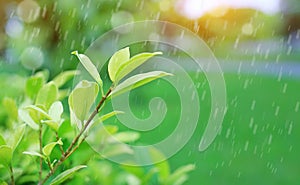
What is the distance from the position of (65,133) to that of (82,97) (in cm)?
31

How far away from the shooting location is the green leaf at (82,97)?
69 centimetres

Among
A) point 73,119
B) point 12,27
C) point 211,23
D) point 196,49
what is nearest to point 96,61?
point 12,27

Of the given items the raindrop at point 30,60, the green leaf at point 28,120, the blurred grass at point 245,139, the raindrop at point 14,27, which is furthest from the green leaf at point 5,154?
the raindrop at point 14,27

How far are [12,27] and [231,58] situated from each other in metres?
12.1

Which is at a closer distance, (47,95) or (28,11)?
(47,95)

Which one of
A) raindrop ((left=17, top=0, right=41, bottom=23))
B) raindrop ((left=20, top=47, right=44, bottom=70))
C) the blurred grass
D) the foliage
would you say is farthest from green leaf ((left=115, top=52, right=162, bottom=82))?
raindrop ((left=17, top=0, right=41, bottom=23))

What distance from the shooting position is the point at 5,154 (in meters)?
0.72

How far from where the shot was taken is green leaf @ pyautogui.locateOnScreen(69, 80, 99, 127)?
69 cm

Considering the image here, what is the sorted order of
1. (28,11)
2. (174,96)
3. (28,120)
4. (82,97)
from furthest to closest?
(174,96) < (28,11) < (28,120) < (82,97)

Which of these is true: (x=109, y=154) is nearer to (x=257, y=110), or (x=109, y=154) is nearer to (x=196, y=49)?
(x=257, y=110)

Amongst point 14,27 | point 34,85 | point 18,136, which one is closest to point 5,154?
point 18,136

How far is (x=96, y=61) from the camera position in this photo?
13.4ft

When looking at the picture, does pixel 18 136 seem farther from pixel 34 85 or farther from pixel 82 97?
pixel 34 85

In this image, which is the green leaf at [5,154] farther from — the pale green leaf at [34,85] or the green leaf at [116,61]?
the pale green leaf at [34,85]
